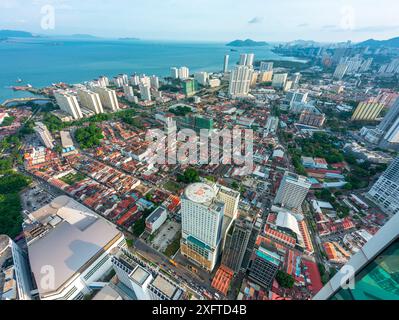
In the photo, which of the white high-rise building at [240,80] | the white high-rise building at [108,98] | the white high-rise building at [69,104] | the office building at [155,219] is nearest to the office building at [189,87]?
the white high-rise building at [240,80]

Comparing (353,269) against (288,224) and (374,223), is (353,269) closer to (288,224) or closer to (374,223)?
(288,224)

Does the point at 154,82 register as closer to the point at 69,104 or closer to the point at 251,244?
the point at 69,104

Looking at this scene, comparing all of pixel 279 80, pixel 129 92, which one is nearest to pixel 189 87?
pixel 129 92

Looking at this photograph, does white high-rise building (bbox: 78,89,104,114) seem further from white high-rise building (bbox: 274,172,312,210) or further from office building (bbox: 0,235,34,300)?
white high-rise building (bbox: 274,172,312,210)

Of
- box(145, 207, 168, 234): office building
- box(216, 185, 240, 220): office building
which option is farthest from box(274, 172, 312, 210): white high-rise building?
box(145, 207, 168, 234): office building
